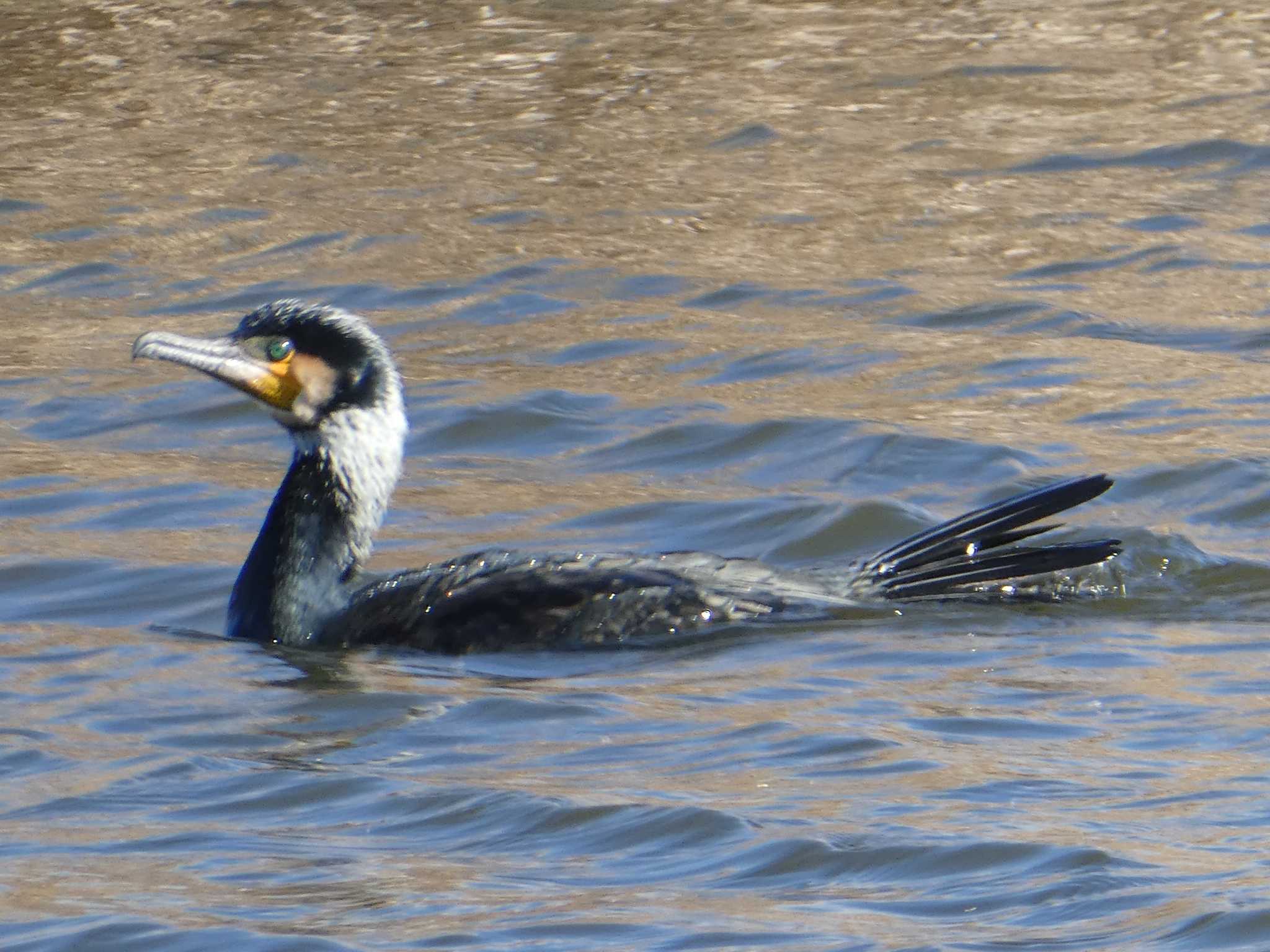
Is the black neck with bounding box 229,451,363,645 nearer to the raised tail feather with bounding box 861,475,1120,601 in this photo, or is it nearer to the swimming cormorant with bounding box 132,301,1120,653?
the swimming cormorant with bounding box 132,301,1120,653

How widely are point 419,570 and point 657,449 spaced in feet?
7.63

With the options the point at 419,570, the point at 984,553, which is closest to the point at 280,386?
the point at 419,570

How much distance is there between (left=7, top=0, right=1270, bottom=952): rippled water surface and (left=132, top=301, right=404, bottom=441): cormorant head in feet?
2.51

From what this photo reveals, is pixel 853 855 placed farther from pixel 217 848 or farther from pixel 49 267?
pixel 49 267

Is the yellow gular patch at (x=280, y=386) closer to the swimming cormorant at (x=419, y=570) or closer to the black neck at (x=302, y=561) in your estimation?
the swimming cormorant at (x=419, y=570)

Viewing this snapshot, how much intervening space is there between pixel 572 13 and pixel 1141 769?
13.3m

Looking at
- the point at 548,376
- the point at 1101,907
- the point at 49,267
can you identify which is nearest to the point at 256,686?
the point at 1101,907

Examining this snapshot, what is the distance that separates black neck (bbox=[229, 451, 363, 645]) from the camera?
7613mm

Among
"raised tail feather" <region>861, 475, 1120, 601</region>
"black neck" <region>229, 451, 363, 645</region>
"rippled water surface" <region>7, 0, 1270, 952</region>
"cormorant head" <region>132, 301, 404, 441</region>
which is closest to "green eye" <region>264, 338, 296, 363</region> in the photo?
"cormorant head" <region>132, 301, 404, 441</region>

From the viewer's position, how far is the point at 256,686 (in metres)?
7.10

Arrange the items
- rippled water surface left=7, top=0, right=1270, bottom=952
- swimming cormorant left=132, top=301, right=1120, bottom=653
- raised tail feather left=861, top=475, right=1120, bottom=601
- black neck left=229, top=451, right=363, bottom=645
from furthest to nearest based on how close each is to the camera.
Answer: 1. black neck left=229, top=451, right=363, bottom=645
2. raised tail feather left=861, top=475, right=1120, bottom=601
3. swimming cormorant left=132, top=301, right=1120, bottom=653
4. rippled water surface left=7, top=0, right=1270, bottom=952

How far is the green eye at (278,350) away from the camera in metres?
7.68

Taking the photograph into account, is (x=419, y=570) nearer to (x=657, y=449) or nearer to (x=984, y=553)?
(x=984, y=553)

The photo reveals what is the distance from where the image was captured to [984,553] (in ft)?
25.0
